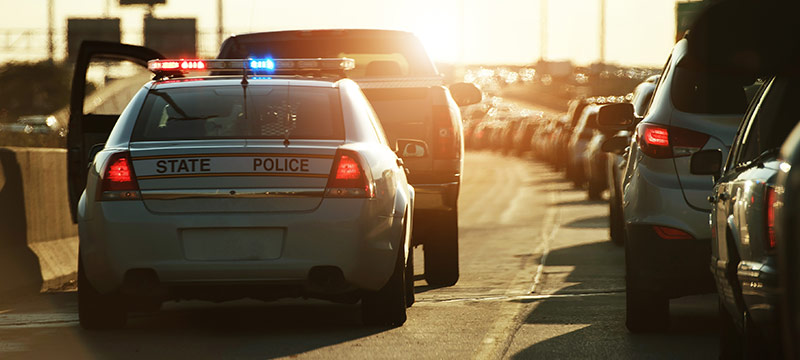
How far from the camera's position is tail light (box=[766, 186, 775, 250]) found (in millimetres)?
4816

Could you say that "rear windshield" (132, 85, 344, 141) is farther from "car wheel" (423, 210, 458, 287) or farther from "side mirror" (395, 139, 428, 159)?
"car wheel" (423, 210, 458, 287)

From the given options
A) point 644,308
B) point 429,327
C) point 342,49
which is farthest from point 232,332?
point 342,49

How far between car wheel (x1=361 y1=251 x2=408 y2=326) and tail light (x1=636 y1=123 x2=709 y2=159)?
60.5 inches

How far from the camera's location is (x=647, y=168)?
326 inches

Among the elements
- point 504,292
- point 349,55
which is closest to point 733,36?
point 504,292

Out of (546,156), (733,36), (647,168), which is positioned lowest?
(546,156)

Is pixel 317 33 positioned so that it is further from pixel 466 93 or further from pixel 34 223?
pixel 34 223

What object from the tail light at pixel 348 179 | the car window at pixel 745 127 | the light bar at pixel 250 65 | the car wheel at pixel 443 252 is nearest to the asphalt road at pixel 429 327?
the car wheel at pixel 443 252

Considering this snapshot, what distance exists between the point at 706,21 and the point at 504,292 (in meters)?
7.73

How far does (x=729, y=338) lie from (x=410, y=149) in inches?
156

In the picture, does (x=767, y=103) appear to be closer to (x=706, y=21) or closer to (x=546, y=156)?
(x=706, y=21)

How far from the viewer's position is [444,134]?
1129 centimetres

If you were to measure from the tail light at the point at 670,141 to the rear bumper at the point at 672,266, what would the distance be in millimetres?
472

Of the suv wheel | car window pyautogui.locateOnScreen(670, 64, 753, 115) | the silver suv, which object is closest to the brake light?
the silver suv
